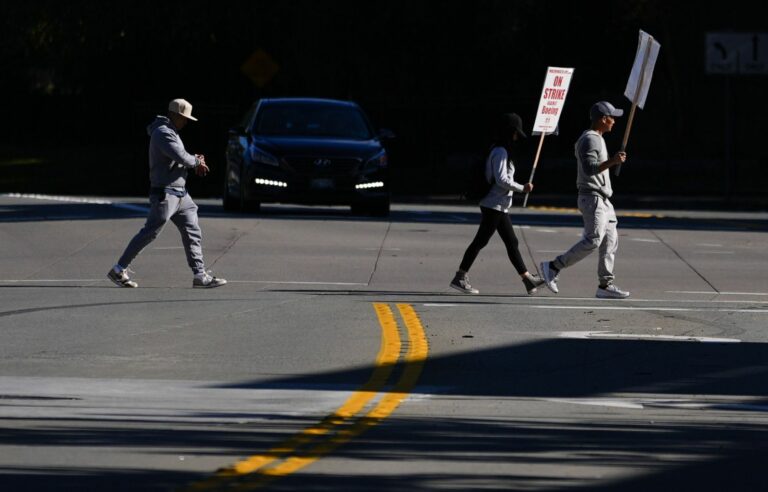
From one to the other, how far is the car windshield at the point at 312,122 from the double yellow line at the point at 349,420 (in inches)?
480

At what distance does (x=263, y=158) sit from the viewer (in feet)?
82.6

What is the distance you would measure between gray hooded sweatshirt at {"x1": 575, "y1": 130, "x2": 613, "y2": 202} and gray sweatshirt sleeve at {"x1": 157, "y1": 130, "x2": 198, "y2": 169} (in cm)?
355

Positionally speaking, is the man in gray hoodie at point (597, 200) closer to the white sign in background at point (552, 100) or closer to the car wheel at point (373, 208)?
the white sign in background at point (552, 100)

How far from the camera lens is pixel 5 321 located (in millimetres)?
14070

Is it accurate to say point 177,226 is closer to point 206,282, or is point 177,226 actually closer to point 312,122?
point 206,282

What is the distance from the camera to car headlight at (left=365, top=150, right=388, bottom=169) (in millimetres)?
25480

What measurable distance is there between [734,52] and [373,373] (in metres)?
24.0

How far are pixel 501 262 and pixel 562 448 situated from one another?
37.2 ft

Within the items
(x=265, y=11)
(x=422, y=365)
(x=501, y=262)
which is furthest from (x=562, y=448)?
(x=265, y=11)

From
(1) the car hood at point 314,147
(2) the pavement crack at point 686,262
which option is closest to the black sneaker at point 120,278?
(2) the pavement crack at point 686,262

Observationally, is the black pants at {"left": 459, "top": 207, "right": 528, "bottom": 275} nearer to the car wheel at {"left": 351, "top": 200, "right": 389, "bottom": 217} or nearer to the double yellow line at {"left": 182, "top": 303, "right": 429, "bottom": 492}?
the double yellow line at {"left": 182, "top": 303, "right": 429, "bottom": 492}

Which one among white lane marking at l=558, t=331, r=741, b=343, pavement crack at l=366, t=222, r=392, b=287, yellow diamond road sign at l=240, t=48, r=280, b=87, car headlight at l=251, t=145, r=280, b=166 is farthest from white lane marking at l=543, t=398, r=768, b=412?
yellow diamond road sign at l=240, t=48, r=280, b=87

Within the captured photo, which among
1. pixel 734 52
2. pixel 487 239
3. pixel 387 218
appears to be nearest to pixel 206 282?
pixel 487 239

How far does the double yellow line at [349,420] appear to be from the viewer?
8.16 metres
